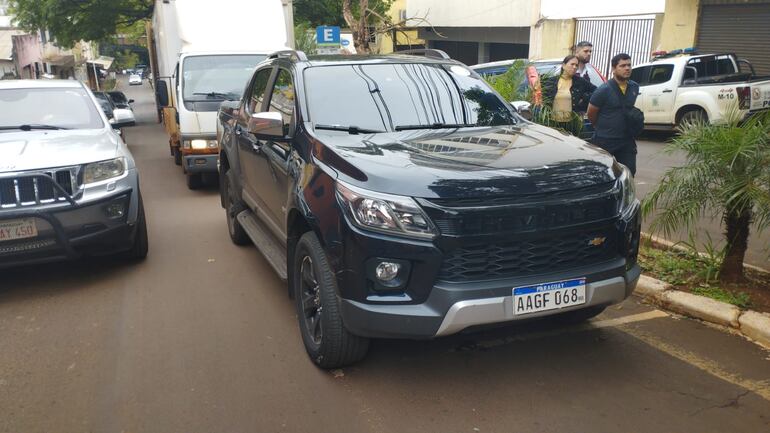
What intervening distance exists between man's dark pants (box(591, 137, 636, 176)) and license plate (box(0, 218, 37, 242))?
4.99 meters

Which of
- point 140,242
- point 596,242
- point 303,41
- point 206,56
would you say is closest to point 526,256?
point 596,242

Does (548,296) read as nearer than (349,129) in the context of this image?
Yes

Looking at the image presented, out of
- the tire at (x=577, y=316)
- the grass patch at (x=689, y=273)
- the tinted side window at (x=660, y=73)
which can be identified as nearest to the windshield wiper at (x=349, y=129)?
the tire at (x=577, y=316)

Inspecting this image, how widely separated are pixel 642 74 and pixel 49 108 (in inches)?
499

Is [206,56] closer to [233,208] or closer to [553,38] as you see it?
[233,208]

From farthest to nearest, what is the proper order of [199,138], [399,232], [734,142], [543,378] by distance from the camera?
[199,138]
[734,142]
[543,378]
[399,232]

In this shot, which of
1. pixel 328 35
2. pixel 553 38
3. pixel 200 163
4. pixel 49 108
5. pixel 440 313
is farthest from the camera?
pixel 553 38

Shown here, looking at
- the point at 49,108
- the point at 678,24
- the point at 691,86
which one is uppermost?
the point at 678,24

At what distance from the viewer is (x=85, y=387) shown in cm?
400

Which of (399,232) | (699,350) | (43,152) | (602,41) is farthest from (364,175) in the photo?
(602,41)

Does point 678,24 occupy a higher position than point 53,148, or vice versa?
point 678,24

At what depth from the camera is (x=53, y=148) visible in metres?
5.79

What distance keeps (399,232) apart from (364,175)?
0.39 m

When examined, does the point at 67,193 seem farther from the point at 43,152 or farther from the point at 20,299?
the point at 20,299
